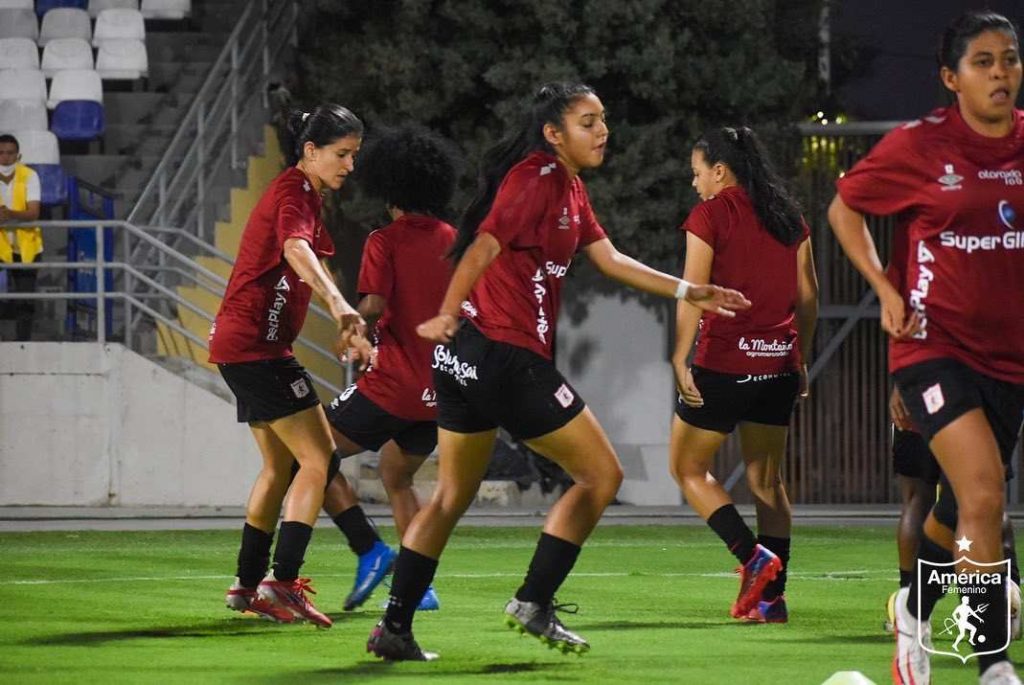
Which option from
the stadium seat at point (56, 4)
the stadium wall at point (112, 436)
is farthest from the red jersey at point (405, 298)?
the stadium seat at point (56, 4)

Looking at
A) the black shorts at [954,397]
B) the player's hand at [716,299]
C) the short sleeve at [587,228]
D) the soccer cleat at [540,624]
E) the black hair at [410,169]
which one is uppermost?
the black hair at [410,169]

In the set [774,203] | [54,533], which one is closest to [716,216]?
[774,203]

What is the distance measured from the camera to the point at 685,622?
976 centimetres

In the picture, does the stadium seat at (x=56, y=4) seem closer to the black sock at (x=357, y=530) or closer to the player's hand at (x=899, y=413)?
the black sock at (x=357, y=530)

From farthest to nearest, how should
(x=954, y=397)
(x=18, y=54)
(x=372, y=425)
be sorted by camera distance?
(x=18, y=54) → (x=372, y=425) → (x=954, y=397)

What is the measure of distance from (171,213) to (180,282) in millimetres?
728

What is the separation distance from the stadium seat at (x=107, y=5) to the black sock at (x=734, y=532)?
51.2ft

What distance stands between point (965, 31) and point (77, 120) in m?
16.5

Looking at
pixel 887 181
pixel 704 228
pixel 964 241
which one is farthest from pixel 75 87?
pixel 964 241

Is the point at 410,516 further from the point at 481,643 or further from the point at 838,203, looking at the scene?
the point at 838,203

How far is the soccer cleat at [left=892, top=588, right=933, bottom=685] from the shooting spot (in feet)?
22.9

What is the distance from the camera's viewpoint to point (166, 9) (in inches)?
948

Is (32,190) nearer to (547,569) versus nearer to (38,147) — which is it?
(38,147)

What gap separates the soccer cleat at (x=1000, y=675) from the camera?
6637 millimetres
